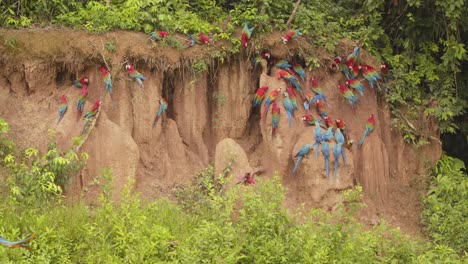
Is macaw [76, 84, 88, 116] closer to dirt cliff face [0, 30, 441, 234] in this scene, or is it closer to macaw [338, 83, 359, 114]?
dirt cliff face [0, 30, 441, 234]

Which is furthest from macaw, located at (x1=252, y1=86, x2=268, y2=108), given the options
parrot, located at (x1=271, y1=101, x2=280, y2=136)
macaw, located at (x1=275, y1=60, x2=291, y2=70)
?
macaw, located at (x1=275, y1=60, x2=291, y2=70)

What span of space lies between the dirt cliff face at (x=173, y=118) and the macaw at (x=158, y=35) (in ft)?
0.27

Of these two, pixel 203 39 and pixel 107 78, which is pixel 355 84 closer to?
pixel 203 39

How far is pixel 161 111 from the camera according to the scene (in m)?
8.75

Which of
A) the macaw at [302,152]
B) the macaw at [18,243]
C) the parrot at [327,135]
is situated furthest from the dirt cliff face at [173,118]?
the macaw at [18,243]

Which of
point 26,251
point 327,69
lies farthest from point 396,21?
point 26,251

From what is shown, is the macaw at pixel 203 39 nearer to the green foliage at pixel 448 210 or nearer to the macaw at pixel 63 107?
the macaw at pixel 63 107

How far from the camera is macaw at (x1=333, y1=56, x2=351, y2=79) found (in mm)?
9484

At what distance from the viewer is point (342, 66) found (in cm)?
955

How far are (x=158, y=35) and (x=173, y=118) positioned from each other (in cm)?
100

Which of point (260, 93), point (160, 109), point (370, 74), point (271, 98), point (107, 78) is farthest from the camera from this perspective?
point (370, 74)

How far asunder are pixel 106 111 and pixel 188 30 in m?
1.38

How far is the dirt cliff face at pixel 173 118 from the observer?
8.34m

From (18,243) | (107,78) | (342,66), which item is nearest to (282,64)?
(342,66)
